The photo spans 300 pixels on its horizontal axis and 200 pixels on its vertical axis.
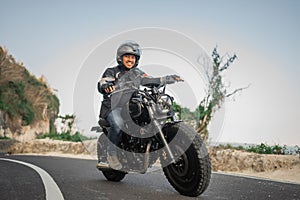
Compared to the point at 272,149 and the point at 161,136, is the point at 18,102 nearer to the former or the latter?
the point at 272,149

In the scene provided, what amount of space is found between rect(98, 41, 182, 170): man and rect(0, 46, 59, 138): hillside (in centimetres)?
3022

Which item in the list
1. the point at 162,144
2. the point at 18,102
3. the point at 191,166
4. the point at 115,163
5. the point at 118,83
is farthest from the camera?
the point at 18,102

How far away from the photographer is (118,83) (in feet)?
14.9

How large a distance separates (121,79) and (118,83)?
0.42 ft

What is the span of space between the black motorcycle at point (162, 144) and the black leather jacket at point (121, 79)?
31 cm

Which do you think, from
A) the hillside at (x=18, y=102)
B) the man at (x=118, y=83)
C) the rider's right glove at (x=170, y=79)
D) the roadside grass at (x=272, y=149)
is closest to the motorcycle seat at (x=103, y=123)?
the man at (x=118, y=83)

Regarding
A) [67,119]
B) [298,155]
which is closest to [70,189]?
[298,155]

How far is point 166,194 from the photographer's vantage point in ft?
12.3

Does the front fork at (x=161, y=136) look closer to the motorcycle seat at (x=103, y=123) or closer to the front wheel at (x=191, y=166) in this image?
the front wheel at (x=191, y=166)

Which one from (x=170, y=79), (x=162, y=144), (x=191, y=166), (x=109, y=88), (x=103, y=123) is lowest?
(x=191, y=166)

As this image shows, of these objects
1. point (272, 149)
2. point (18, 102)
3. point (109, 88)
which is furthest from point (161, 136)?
point (18, 102)

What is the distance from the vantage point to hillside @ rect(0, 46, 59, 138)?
33.1 m

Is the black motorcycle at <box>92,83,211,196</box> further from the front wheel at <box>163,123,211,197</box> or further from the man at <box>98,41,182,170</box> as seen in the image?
the man at <box>98,41,182,170</box>

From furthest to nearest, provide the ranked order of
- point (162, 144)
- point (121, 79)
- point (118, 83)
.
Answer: point (121, 79) → point (118, 83) → point (162, 144)
